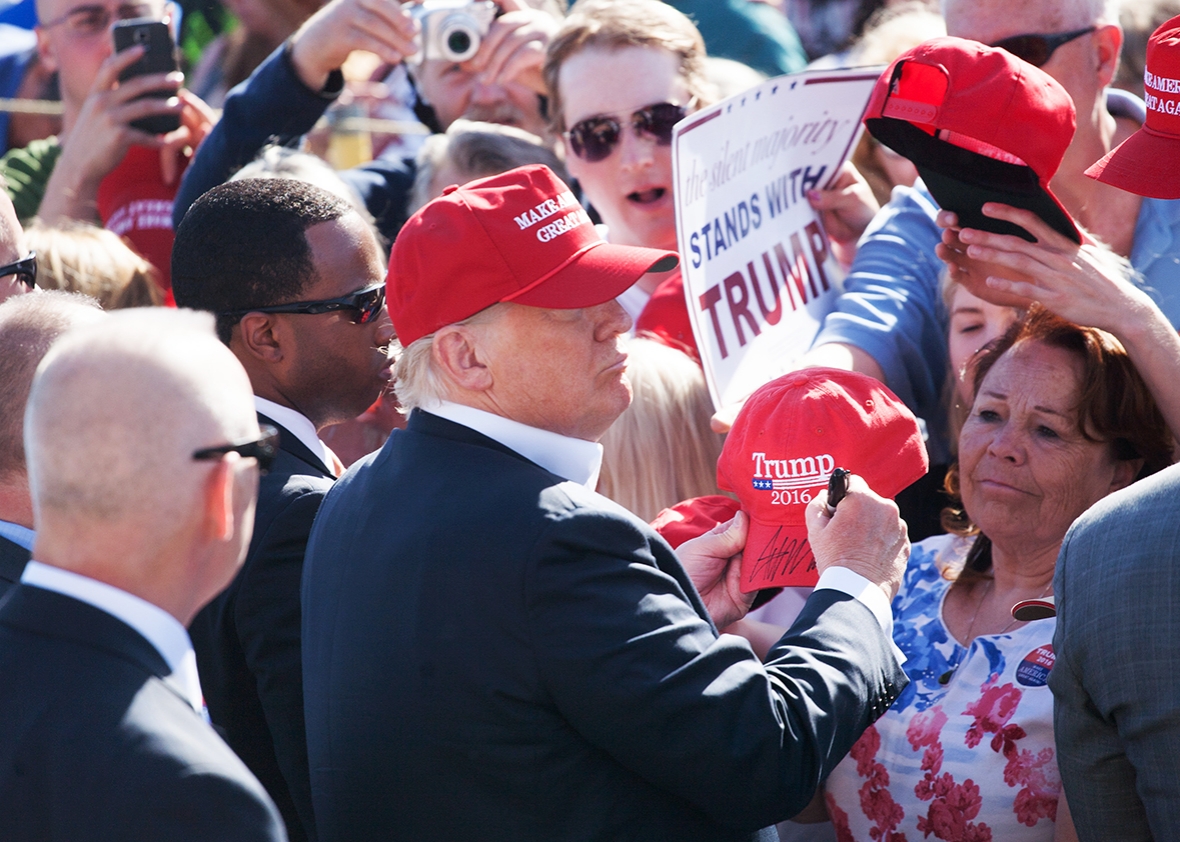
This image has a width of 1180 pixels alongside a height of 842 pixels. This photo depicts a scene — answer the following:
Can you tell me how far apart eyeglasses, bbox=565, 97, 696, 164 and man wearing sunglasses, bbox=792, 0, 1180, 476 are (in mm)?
691

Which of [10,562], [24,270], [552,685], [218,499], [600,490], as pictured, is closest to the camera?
[218,499]

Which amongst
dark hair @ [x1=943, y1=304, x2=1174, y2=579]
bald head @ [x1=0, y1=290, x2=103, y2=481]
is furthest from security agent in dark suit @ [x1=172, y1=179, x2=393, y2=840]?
dark hair @ [x1=943, y1=304, x2=1174, y2=579]

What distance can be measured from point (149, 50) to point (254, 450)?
321 centimetres

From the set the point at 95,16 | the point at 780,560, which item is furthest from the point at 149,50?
the point at 780,560

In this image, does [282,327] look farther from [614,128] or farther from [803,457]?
[614,128]

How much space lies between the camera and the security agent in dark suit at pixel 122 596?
1320 millimetres

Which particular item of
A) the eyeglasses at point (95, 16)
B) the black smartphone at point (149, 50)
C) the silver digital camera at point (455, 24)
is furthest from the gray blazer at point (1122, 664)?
the eyeglasses at point (95, 16)

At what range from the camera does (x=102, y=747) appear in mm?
1324

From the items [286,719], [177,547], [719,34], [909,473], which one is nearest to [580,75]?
[719,34]

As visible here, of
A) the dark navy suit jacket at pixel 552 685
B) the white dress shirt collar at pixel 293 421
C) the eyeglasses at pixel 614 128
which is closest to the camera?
the dark navy suit jacket at pixel 552 685

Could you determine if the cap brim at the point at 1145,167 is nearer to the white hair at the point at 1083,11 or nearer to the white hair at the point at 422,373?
the white hair at the point at 1083,11

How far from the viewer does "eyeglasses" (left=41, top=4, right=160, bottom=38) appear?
14.8 feet

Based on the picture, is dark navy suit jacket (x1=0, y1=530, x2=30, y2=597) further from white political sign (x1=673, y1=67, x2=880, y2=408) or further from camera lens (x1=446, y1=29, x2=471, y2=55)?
camera lens (x1=446, y1=29, x2=471, y2=55)

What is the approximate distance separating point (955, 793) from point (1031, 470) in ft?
2.18
